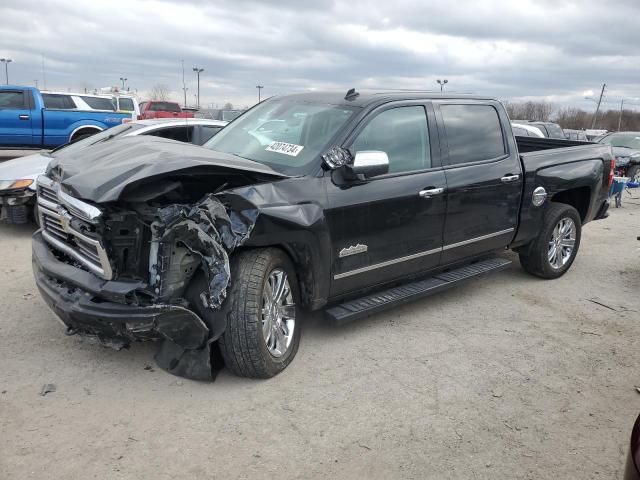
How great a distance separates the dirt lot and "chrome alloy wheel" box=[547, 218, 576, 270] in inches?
45.7

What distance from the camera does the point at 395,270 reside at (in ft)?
14.5

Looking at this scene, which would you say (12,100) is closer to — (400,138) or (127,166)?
(127,166)

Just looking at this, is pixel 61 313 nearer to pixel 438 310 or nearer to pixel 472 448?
pixel 472 448

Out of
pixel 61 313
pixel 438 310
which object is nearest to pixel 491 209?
pixel 438 310

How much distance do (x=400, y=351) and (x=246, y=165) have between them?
73.6 inches

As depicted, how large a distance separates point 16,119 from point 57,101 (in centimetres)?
112

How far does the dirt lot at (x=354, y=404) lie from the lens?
2.87 meters

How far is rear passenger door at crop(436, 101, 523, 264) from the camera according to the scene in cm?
474

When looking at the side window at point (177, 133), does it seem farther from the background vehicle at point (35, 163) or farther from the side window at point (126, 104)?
the side window at point (126, 104)

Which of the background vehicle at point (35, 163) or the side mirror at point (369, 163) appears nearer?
the side mirror at point (369, 163)

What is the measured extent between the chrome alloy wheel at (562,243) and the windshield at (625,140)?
11.7m

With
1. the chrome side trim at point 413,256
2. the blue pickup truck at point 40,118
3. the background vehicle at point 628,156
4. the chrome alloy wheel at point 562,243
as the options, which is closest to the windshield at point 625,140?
the background vehicle at point 628,156

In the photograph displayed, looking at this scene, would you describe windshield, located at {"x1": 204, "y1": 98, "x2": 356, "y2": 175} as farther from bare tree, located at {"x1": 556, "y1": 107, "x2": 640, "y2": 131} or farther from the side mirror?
bare tree, located at {"x1": 556, "y1": 107, "x2": 640, "y2": 131}

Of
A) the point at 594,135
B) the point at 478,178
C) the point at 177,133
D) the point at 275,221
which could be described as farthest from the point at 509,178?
the point at 594,135
